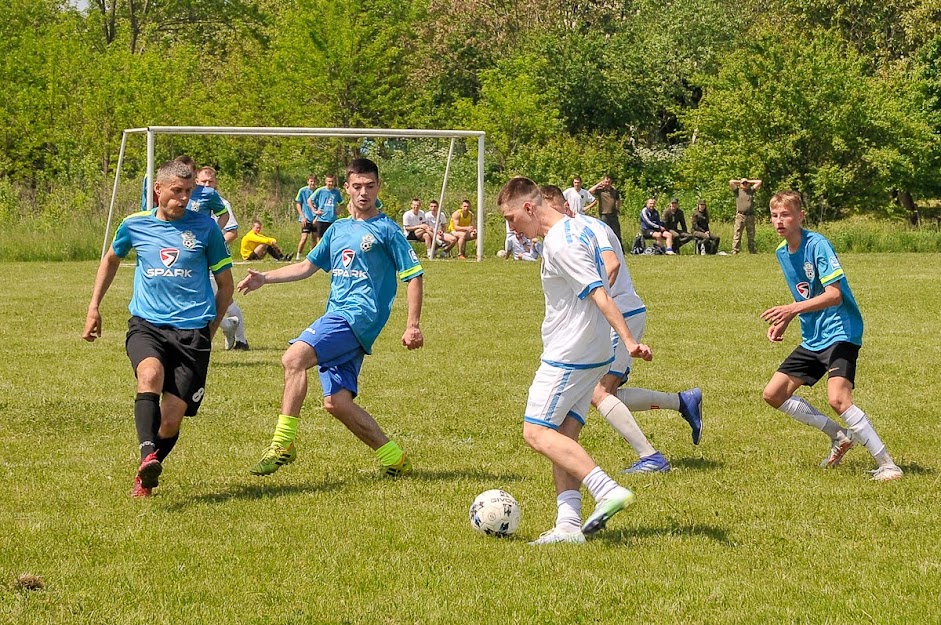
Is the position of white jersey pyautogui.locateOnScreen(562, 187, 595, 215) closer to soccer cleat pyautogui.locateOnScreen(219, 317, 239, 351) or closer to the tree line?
the tree line

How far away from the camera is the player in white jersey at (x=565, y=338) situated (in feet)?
19.6

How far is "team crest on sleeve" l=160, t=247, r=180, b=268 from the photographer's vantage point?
7402mm

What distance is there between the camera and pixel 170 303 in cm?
740

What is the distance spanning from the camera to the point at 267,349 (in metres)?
14.6

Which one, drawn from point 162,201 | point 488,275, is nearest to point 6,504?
point 162,201

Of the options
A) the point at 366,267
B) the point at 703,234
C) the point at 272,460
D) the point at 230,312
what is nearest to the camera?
the point at 272,460

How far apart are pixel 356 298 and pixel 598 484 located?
234cm

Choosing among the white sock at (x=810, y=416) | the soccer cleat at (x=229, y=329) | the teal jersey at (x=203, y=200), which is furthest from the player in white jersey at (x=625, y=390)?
the soccer cleat at (x=229, y=329)

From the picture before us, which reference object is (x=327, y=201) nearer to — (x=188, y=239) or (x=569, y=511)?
(x=188, y=239)

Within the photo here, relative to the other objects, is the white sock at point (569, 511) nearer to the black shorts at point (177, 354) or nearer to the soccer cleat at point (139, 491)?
the black shorts at point (177, 354)

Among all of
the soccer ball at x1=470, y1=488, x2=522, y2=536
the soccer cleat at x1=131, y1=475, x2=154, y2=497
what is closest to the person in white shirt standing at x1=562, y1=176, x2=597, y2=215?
the soccer cleat at x1=131, y1=475, x2=154, y2=497

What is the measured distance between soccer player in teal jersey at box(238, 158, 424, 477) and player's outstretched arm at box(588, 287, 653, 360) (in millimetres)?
1885

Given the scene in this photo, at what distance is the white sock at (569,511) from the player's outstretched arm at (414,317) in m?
1.57

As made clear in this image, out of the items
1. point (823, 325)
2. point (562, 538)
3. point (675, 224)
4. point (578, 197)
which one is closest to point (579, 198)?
point (578, 197)
